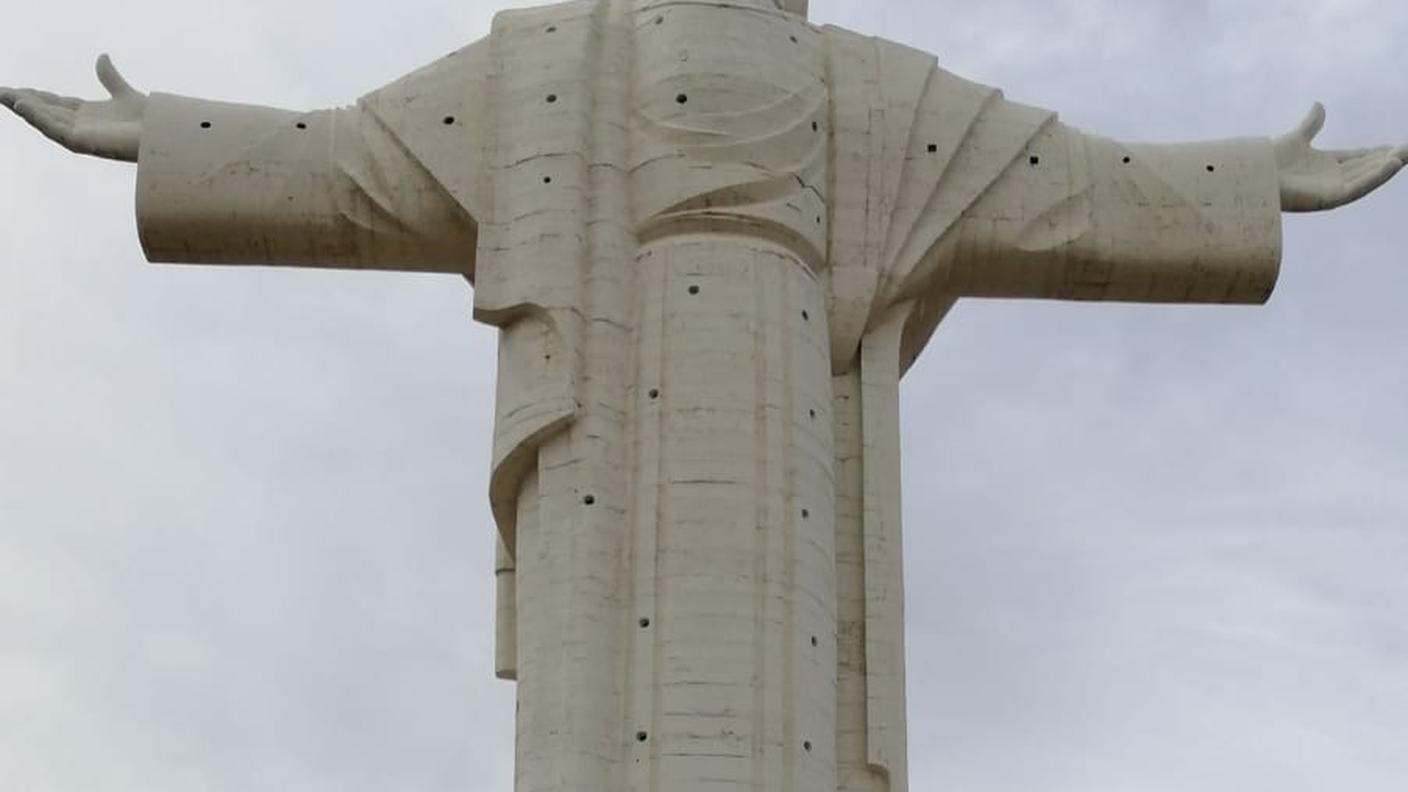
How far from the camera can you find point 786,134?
2008 cm

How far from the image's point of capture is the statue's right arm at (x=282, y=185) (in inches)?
800

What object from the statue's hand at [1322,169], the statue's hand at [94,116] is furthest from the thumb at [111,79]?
the statue's hand at [1322,169]

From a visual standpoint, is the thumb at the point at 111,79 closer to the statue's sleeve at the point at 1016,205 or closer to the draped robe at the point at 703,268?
the draped robe at the point at 703,268

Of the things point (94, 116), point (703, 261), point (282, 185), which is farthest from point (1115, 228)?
point (94, 116)

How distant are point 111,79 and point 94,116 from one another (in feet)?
0.98

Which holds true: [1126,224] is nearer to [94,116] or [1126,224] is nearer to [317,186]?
[317,186]

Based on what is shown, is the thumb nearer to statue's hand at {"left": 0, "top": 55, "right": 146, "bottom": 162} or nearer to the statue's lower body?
statue's hand at {"left": 0, "top": 55, "right": 146, "bottom": 162}

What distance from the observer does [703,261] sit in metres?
19.6

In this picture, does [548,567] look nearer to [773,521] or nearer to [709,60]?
[773,521]

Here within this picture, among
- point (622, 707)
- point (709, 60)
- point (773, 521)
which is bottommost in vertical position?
point (622, 707)

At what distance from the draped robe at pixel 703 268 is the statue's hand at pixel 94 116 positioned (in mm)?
208

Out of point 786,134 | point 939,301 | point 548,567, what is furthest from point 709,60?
point 548,567

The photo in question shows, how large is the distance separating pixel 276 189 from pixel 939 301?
14.9ft

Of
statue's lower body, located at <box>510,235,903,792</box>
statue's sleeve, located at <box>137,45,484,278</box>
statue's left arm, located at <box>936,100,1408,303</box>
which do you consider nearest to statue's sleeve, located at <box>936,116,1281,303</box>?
statue's left arm, located at <box>936,100,1408,303</box>
